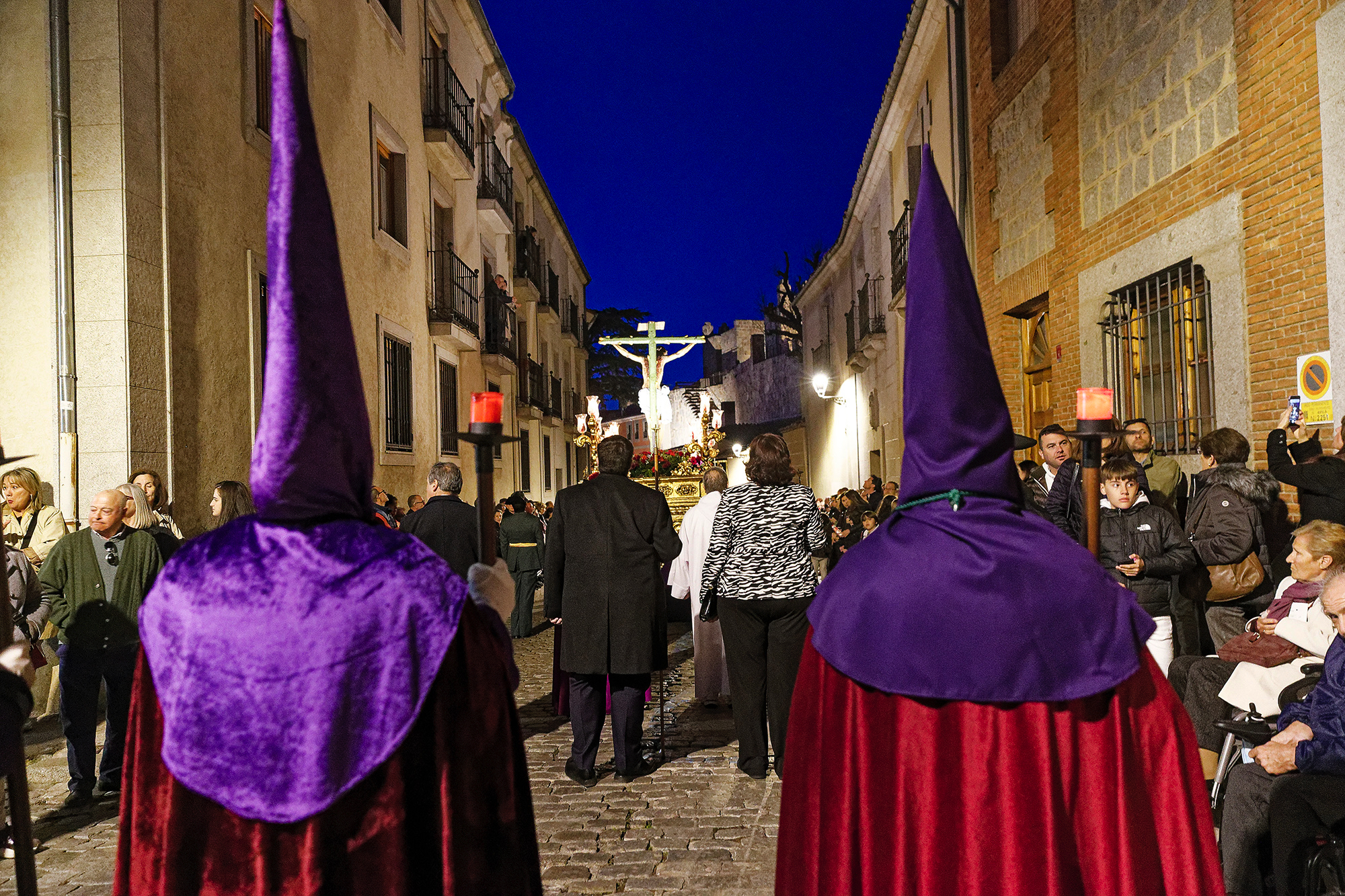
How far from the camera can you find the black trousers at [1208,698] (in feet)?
14.7

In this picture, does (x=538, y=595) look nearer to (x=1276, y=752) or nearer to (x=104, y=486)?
(x=104, y=486)

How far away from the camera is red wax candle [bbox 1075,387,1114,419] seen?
2.57 m

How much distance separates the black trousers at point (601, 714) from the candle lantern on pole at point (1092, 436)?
3.27 meters

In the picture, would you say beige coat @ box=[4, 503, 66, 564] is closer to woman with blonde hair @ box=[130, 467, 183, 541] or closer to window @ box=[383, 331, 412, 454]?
woman with blonde hair @ box=[130, 467, 183, 541]

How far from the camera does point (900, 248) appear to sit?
16.3 metres

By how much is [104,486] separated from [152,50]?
360 centimetres

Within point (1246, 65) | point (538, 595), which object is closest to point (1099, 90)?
point (1246, 65)

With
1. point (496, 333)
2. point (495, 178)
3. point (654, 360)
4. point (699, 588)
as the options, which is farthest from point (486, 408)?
point (495, 178)

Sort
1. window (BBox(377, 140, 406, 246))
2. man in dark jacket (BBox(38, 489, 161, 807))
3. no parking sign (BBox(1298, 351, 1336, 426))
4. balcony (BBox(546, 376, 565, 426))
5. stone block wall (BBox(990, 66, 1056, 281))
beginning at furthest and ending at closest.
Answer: balcony (BBox(546, 376, 565, 426))
window (BBox(377, 140, 406, 246))
stone block wall (BBox(990, 66, 1056, 281))
no parking sign (BBox(1298, 351, 1336, 426))
man in dark jacket (BBox(38, 489, 161, 807))

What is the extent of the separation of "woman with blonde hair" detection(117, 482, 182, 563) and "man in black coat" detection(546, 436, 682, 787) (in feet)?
7.64

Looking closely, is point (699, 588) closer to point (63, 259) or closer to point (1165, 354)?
point (1165, 354)

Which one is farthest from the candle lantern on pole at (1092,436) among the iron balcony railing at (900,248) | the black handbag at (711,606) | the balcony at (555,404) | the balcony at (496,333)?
the balcony at (555,404)

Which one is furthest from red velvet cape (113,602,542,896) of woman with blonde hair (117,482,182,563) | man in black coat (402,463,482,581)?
man in black coat (402,463,482,581)

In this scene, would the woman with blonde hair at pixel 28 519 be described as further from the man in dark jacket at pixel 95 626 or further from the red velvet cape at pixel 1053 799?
the red velvet cape at pixel 1053 799
